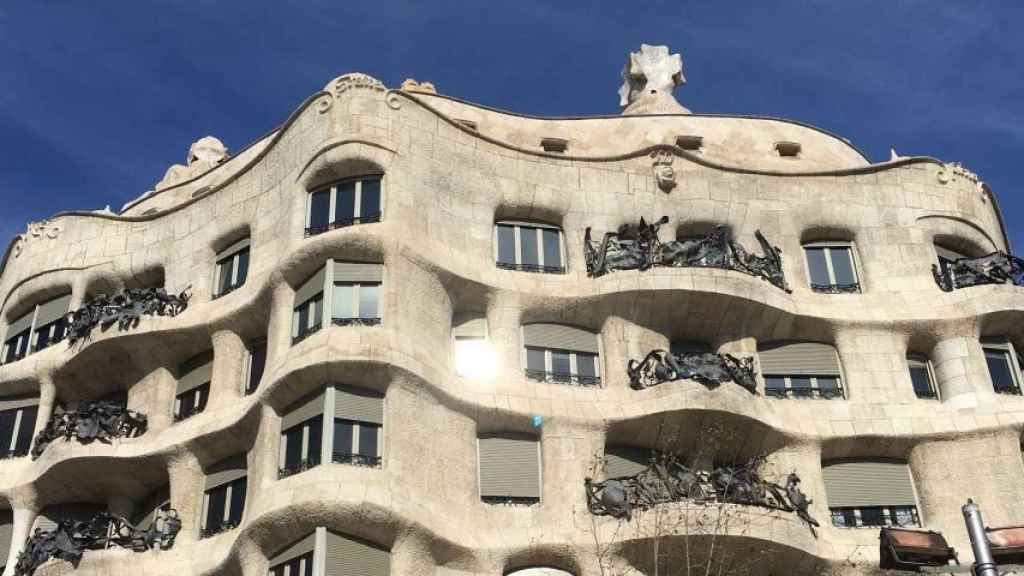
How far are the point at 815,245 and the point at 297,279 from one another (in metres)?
12.8

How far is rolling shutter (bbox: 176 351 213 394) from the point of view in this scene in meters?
31.4

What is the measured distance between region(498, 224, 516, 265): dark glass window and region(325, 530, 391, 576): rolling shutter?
851 centimetres

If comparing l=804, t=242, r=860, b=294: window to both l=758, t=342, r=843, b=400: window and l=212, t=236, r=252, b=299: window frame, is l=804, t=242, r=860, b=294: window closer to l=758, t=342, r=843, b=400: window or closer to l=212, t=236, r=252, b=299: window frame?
l=758, t=342, r=843, b=400: window

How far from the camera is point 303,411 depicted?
27312mm

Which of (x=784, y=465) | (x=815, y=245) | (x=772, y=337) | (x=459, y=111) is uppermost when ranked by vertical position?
Answer: (x=459, y=111)

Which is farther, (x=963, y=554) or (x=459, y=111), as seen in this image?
(x=459, y=111)

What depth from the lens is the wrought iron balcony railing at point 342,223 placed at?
29.9 metres

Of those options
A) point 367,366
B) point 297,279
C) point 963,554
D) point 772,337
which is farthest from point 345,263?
point 963,554

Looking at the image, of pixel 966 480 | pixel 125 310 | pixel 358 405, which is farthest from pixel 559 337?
pixel 125 310

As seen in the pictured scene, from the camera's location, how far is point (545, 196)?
3269 centimetres

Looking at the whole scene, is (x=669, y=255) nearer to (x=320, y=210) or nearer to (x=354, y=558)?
(x=320, y=210)

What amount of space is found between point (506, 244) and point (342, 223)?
411 cm

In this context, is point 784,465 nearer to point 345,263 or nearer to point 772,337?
point 772,337

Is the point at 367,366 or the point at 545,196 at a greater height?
the point at 545,196
